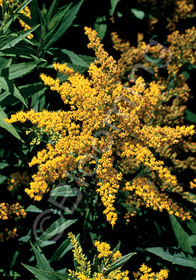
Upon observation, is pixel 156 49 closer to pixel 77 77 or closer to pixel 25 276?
pixel 77 77

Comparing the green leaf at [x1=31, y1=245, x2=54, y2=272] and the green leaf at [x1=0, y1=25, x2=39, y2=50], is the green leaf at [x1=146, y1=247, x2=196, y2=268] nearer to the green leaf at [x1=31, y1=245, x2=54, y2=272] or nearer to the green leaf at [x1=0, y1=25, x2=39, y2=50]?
the green leaf at [x1=31, y1=245, x2=54, y2=272]

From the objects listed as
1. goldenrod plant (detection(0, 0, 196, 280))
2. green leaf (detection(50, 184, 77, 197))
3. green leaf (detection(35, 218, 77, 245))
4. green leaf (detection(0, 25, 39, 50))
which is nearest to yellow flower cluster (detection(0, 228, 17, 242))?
goldenrod plant (detection(0, 0, 196, 280))

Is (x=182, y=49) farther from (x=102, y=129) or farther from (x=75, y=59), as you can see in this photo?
(x=102, y=129)

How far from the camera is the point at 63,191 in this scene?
103 inches

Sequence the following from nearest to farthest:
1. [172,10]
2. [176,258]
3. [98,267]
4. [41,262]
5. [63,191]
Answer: [98,267]
[41,262]
[63,191]
[176,258]
[172,10]

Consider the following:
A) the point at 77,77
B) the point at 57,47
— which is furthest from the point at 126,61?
the point at 77,77

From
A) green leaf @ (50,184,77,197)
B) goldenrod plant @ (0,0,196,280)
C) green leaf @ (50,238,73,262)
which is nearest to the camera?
goldenrod plant @ (0,0,196,280)

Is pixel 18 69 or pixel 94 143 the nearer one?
pixel 94 143

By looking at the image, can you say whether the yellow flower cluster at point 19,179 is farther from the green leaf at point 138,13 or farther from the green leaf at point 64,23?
the green leaf at point 138,13

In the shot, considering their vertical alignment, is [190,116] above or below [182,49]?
below

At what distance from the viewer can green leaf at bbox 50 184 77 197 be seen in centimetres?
257

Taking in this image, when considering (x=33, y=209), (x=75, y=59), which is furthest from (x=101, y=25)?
(x=33, y=209)

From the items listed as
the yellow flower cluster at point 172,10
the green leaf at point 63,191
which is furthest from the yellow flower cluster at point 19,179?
the yellow flower cluster at point 172,10

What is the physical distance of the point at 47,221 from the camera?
2.97 meters
